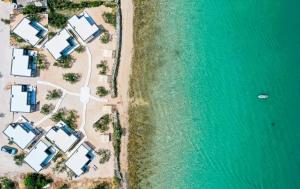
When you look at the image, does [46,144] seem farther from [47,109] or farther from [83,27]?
[83,27]

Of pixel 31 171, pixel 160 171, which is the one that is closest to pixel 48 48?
pixel 31 171

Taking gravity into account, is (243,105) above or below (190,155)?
above

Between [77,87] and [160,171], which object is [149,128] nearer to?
[160,171]

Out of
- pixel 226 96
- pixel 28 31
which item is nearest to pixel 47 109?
pixel 28 31

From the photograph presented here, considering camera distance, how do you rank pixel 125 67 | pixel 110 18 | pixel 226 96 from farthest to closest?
pixel 226 96 → pixel 125 67 → pixel 110 18

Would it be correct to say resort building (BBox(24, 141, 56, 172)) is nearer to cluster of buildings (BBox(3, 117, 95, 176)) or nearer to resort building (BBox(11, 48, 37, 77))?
cluster of buildings (BBox(3, 117, 95, 176))

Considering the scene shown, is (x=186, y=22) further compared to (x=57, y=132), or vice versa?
(x=186, y=22)

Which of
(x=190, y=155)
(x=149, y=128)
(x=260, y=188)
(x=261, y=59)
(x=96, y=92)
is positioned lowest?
(x=260, y=188)
